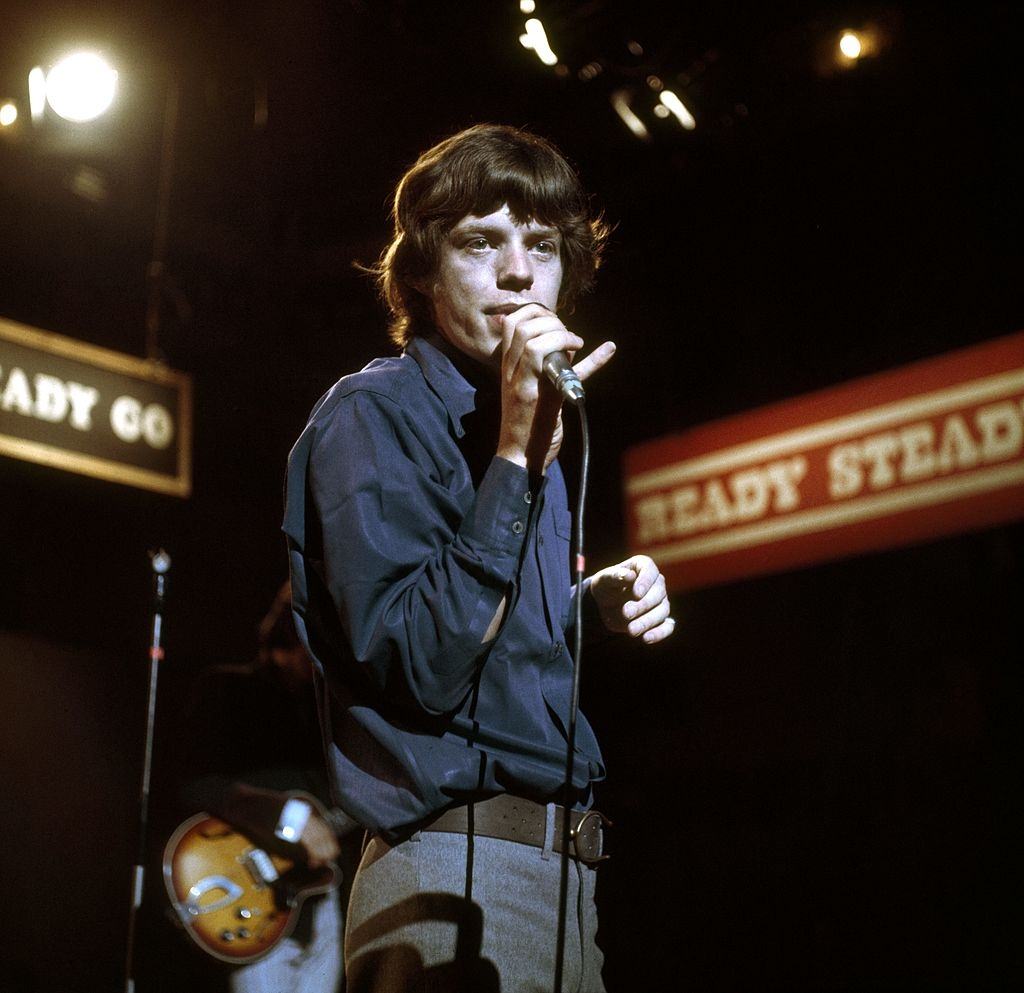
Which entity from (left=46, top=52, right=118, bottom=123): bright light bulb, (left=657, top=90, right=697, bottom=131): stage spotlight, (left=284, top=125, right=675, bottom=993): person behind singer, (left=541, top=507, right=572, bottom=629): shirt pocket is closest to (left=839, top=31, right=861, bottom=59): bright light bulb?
(left=657, top=90, right=697, bottom=131): stage spotlight

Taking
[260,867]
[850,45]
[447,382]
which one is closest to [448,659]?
[447,382]

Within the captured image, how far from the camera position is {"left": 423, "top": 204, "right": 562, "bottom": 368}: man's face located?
68.2 inches

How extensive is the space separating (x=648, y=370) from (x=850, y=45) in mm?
2009

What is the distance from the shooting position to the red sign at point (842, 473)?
429cm

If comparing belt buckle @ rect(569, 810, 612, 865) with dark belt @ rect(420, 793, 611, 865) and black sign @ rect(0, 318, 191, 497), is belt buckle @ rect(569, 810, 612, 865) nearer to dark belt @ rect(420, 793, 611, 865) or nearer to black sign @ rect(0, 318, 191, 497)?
dark belt @ rect(420, 793, 611, 865)

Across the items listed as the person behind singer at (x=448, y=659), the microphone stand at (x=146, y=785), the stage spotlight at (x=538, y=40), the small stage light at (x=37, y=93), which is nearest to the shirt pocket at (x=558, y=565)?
the person behind singer at (x=448, y=659)

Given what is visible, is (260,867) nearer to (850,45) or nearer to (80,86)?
(80,86)

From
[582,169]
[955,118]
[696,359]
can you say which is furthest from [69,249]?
[955,118]

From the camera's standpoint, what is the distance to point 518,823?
147cm

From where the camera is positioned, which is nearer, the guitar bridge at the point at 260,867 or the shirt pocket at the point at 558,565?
the shirt pocket at the point at 558,565

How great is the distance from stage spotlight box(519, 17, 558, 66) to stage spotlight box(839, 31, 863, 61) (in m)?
1.11

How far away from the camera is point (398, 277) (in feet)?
6.61

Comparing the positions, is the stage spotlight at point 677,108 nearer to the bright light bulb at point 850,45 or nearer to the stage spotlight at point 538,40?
the stage spotlight at point 538,40

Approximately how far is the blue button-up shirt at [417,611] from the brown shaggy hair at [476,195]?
0.35m
